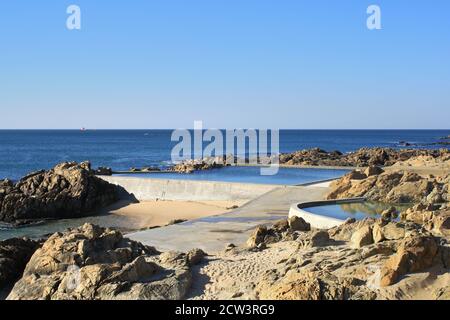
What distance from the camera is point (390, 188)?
22.3m

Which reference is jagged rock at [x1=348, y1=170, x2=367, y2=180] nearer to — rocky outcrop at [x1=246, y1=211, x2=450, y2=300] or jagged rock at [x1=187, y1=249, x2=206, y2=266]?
rocky outcrop at [x1=246, y1=211, x2=450, y2=300]

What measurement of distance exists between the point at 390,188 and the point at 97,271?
1450cm

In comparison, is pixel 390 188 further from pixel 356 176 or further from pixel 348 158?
pixel 348 158

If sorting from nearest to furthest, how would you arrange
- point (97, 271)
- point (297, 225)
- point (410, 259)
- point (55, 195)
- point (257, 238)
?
point (410, 259) < point (97, 271) < point (257, 238) < point (297, 225) < point (55, 195)

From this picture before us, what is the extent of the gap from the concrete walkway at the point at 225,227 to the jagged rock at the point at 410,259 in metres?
6.71

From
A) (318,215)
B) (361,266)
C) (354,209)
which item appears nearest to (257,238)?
(318,215)

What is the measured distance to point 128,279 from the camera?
420 inches

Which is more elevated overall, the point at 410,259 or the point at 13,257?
the point at 410,259

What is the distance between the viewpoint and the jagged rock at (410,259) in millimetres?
9625

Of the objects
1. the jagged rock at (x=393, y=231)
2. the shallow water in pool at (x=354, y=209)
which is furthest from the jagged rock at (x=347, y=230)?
the shallow water in pool at (x=354, y=209)

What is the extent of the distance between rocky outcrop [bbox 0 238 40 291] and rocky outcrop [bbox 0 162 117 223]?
15.3 meters

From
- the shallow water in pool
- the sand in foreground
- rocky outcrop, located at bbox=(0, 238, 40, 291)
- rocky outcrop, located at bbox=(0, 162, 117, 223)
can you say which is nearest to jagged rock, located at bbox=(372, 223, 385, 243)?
the shallow water in pool

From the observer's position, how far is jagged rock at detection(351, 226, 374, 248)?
38.1 ft
